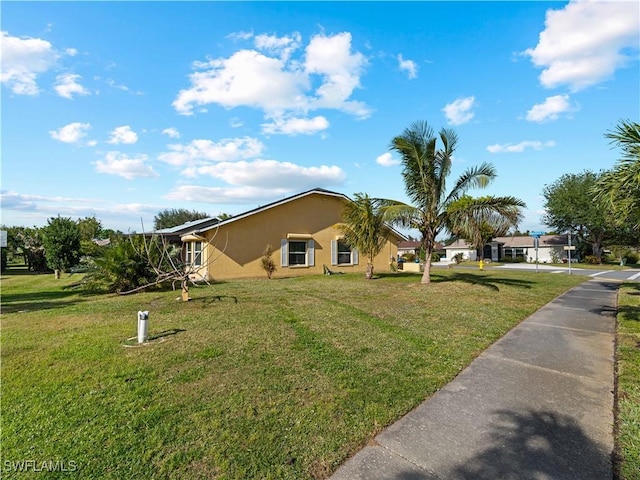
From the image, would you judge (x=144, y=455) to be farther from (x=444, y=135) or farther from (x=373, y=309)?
(x=444, y=135)

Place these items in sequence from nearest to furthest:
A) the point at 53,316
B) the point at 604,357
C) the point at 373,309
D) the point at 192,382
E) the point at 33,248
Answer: the point at 192,382 < the point at 604,357 < the point at 53,316 < the point at 373,309 < the point at 33,248

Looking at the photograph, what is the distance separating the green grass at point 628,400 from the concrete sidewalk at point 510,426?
89mm

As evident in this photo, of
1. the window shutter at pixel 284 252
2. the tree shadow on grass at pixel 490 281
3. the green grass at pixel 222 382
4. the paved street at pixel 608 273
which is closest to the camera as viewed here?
the green grass at pixel 222 382

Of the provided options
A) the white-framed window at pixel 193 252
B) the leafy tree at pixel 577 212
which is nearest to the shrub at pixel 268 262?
the white-framed window at pixel 193 252

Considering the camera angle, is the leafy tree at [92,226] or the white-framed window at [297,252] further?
the leafy tree at [92,226]

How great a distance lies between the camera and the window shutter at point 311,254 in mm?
18672

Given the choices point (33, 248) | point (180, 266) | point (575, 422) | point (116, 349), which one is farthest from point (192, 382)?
point (33, 248)

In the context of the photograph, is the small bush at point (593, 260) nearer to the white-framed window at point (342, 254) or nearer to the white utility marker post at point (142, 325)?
the white-framed window at point (342, 254)

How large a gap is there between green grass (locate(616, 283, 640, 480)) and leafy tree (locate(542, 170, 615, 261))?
109ft

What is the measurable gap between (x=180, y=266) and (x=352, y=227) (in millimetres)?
8274

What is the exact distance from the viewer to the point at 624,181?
5531mm

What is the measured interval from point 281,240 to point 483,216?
395 inches

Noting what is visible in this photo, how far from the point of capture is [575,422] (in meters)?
3.19

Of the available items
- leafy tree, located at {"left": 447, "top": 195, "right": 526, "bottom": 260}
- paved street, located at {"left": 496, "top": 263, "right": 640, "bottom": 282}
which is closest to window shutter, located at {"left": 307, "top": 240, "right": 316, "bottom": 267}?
leafy tree, located at {"left": 447, "top": 195, "right": 526, "bottom": 260}
